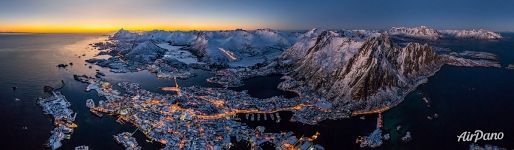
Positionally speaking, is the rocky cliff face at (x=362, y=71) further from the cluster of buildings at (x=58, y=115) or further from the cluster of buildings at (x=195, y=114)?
the cluster of buildings at (x=58, y=115)

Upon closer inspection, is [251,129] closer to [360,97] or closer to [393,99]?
[360,97]

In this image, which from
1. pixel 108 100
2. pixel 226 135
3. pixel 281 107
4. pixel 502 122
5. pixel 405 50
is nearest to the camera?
pixel 226 135

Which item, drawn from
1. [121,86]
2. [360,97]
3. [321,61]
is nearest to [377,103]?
[360,97]

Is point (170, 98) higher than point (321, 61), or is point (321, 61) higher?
point (321, 61)

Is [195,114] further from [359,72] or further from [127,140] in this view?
[359,72]

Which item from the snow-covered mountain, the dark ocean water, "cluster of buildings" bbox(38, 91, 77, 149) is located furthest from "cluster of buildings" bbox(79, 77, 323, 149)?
the snow-covered mountain

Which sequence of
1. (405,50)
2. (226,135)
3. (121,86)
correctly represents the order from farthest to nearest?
(405,50), (121,86), (226,135)
